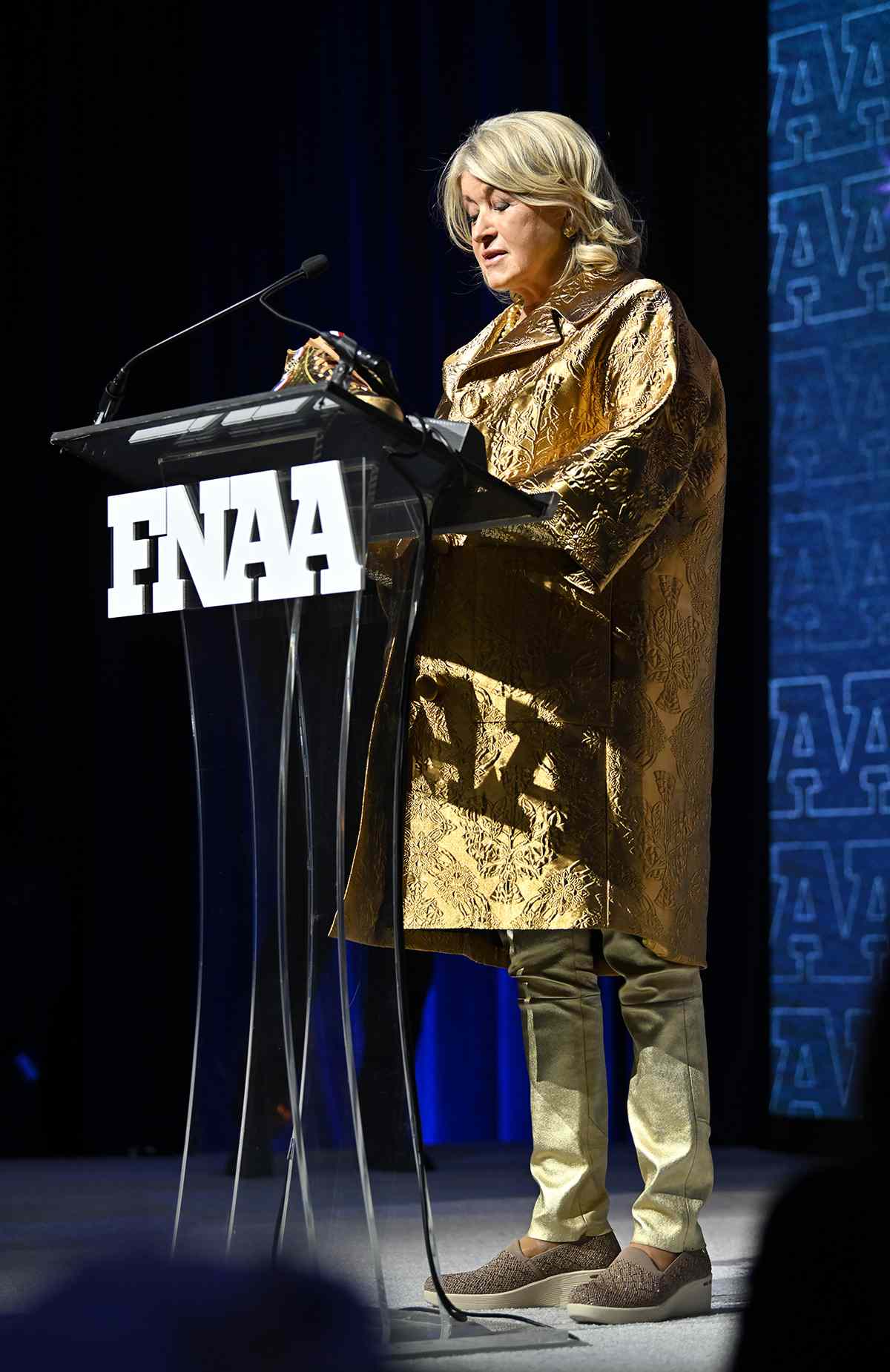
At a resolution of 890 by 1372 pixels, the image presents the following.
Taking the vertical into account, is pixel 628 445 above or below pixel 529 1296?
above

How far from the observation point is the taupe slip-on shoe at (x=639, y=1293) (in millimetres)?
1638

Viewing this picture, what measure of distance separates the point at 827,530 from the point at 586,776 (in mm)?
2260

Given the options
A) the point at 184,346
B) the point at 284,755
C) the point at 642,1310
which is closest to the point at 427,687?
the point at 284,755

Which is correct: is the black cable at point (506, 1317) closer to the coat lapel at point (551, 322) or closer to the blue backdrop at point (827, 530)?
the coat lapel at point (551, 322)

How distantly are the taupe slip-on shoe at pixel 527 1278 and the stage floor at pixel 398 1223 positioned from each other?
0.02 m

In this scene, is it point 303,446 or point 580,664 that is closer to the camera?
point 303,446

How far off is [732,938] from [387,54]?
7.92ft

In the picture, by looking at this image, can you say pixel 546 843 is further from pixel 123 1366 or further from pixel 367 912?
pixel 123 1366

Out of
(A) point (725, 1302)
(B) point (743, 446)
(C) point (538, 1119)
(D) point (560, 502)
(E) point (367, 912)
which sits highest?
(B) point (743, 446)

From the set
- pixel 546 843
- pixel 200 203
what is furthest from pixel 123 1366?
pixel 200 203

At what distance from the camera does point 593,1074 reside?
1781mm

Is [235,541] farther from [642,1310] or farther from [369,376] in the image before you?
[642,1310]

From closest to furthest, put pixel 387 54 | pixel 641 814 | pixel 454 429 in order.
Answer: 1. pixel 454 429
2. pixel 641 814
3. pixel 387 54

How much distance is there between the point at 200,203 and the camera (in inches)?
176
